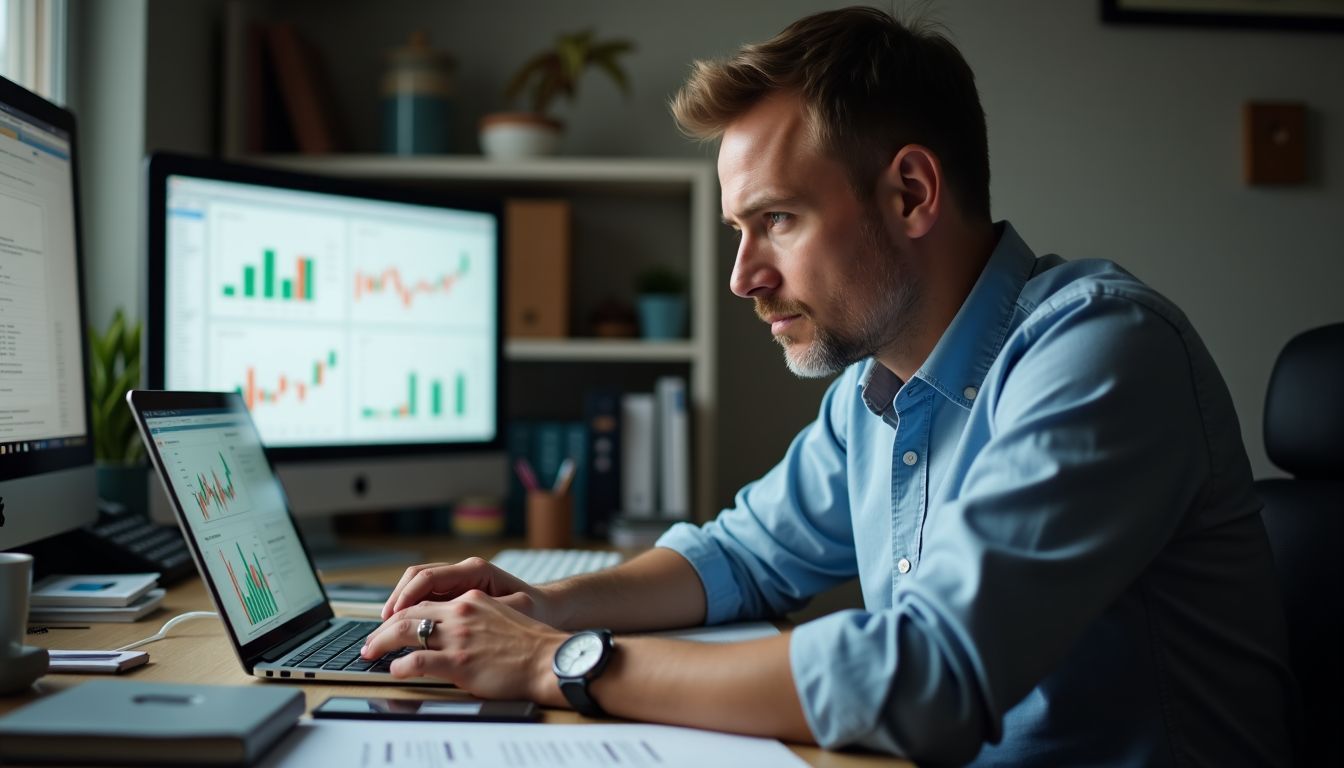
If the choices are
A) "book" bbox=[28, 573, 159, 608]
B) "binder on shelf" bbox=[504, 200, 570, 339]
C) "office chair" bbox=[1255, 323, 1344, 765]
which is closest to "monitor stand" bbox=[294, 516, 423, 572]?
"book" bbox=[28, 573, 159, 608]

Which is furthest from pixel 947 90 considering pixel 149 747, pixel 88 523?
pixel 88 523

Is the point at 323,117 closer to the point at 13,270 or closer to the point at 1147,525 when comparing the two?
the point at 13,270

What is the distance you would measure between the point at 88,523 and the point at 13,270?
12.2 inches

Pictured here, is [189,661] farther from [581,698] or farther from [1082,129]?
[1082,129]

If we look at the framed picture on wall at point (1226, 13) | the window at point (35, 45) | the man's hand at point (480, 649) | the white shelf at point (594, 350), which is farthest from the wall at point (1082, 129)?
the man's hand at point (480, 649)

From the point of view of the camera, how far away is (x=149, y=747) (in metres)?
0.61

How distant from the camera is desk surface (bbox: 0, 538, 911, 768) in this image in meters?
0.77

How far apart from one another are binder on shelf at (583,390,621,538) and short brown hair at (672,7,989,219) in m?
0.86

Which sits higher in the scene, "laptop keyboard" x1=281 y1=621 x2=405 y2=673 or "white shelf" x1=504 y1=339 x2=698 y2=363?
"white shelf" x1=504 y1=339 x2=698 y2=363

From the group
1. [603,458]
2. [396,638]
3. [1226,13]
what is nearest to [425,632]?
→ [396,638]

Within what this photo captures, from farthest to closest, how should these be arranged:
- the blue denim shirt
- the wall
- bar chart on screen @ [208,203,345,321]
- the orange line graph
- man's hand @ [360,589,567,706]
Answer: the wall
the orange line graph
bar chart on screen @ [208,203,345,321]
man's hand @ [360,589,567,706]
the blue denim shirt

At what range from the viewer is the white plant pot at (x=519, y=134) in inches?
80.1

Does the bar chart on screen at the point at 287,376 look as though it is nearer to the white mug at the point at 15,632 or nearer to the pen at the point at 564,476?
the pen at the point at 564,476

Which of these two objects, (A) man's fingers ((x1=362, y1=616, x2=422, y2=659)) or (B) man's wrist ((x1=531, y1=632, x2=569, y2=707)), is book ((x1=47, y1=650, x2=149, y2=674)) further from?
(B) man's wrist ((x1=531, y1=632, x2=569, y2=707))
